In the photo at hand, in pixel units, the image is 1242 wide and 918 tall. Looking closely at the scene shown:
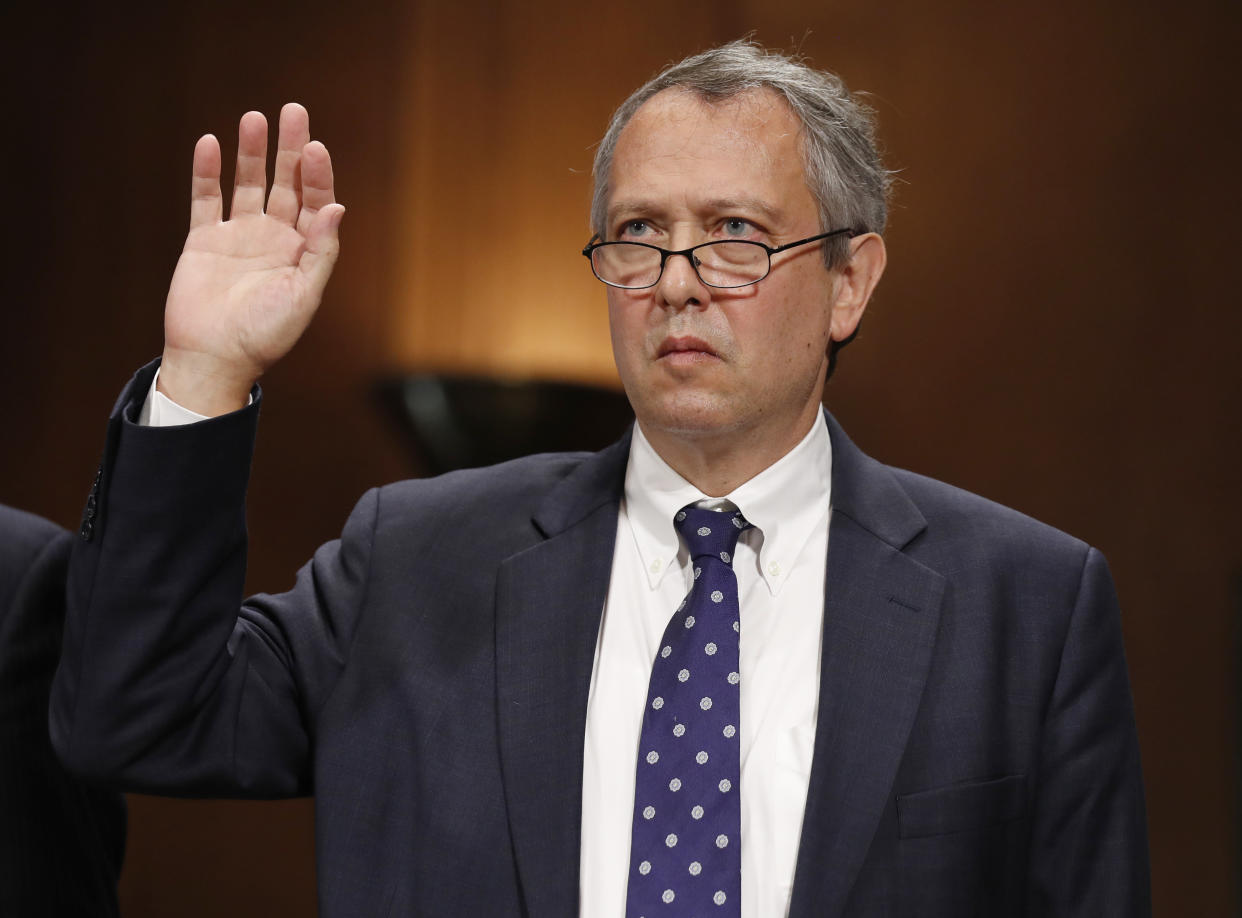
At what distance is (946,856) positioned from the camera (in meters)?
1.41

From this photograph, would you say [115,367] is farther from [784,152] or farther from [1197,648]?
[1197,648]

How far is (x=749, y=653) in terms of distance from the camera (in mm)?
1505

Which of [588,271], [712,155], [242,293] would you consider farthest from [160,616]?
[588,271]

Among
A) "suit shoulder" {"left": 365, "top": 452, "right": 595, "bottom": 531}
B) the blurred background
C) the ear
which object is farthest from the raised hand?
the blurred background

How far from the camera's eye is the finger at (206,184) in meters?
1.41

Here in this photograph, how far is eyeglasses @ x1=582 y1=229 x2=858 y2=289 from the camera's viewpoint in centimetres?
153

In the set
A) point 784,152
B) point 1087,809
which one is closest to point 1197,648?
point 1087,809

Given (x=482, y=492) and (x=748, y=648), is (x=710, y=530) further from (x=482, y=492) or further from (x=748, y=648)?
(x=482, y=492)

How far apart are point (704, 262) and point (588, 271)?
136cm

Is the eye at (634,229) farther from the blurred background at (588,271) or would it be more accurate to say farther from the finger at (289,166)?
the blurred background at (588,271)

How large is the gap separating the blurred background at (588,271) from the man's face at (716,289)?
1197 millimetres

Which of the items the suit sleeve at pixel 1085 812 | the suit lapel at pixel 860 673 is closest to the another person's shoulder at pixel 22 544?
the suit lapel at pixel 860 673

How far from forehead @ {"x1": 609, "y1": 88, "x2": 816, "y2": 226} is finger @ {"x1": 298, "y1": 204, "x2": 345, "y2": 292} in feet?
1.04

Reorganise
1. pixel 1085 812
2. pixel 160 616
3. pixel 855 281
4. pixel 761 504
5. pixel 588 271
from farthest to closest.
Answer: pixel 588 271 → pixel 855 281 → pixel 761 504 → pixel 1085 812 → pixel 160 616
